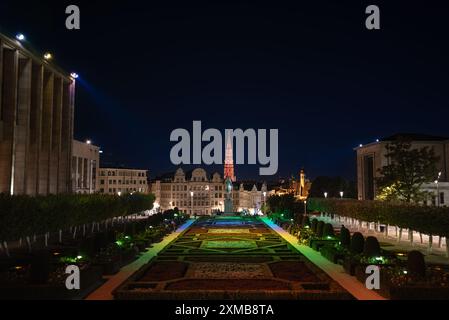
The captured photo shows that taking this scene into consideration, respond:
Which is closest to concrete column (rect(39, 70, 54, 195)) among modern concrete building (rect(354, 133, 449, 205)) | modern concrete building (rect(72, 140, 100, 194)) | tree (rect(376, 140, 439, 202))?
modern concrete building (rect(72, 140, 100, 194))

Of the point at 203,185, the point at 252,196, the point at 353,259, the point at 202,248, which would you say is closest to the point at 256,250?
the point at 202,248

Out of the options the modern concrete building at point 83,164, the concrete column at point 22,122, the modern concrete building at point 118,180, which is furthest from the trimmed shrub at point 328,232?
the modern concrete building at point 118,180

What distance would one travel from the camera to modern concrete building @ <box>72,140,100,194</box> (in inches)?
3551

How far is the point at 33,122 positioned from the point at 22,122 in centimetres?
468

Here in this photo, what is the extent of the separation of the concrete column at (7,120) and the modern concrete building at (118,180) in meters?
83.4

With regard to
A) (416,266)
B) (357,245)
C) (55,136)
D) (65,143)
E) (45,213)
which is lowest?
(357,245)

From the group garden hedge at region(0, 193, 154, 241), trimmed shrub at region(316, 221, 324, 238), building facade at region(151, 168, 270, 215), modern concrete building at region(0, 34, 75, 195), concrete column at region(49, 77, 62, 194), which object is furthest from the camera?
building facade at region(151, 168, 270, 215)

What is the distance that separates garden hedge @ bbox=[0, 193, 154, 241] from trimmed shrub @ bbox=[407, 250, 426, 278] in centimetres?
2272

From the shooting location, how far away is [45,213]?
33656 millimetres

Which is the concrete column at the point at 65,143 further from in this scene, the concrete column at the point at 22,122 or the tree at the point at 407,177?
the tree at the point at 407,177

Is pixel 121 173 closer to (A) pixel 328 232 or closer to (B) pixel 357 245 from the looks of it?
(A) pixel 328 232

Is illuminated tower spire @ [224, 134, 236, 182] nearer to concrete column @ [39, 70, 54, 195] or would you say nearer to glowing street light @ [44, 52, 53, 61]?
concrete column @ [39, 70, 54, 195]

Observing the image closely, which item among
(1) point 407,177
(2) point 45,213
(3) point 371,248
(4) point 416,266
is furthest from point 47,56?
(4) point 416,266
